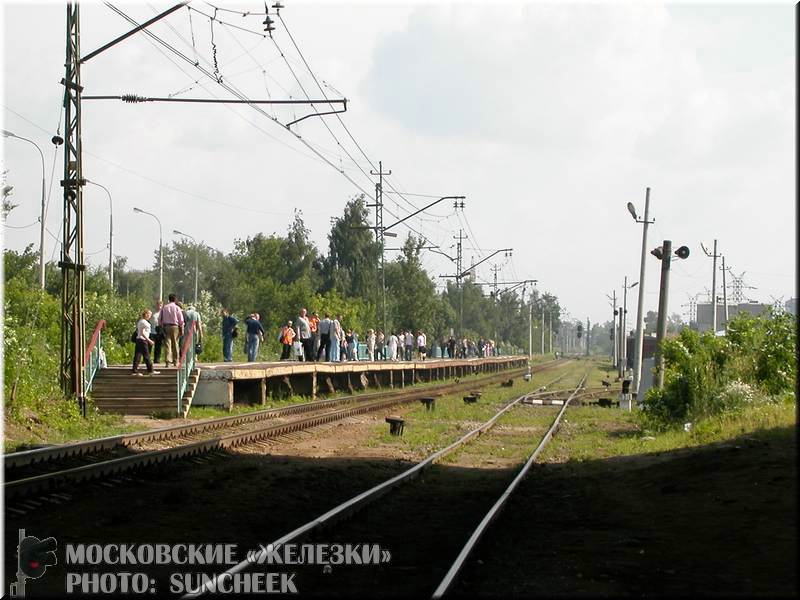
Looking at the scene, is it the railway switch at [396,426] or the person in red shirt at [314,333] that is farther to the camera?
the person in red shirt at [314,333]

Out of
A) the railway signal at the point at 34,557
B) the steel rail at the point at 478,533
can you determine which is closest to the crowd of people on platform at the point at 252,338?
the steel rail at the point at 478,533

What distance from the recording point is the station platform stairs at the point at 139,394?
74.4ft

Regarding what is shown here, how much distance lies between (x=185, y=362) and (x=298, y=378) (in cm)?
1002

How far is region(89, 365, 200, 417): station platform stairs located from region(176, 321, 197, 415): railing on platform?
128mm

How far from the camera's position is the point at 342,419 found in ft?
84.1

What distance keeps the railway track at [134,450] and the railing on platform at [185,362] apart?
1.45 metres

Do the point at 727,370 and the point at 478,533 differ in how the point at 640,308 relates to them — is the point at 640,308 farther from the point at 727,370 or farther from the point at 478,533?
the point at 478,533

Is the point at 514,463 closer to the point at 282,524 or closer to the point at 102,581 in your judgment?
the point at 282,524

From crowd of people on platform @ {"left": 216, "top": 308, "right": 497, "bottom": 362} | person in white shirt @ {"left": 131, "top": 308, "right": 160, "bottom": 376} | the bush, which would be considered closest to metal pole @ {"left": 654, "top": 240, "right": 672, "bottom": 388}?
the bush

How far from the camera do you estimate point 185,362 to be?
76.7 feet

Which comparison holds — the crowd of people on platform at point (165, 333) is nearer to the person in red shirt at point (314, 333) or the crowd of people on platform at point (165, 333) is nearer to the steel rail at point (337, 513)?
the steel rail at point (337, 513)

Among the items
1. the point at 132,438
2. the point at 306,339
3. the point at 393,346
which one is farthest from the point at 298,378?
the point at 393,346

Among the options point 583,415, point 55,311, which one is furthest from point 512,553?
point 55,311

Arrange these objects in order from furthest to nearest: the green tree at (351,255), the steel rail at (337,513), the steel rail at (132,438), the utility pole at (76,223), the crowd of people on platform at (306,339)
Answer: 1. the green tree at (351,255)
2. the crowd of people on platform at (306,339)
3. the utility pole at (76,223)
4. the steel rail at (132,438)
5. the steel rail at (337,513)
